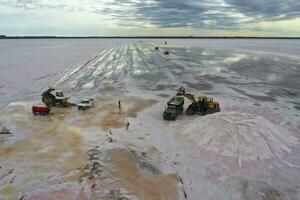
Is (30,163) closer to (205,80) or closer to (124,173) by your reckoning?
(124,173)

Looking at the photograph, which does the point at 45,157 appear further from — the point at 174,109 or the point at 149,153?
the point at 174,109

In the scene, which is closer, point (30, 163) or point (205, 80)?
point (30, 163)

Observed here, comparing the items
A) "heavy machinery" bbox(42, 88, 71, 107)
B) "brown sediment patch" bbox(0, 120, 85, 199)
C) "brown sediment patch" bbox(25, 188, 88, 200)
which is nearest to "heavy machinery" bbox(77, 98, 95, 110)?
"heavy machinery" bbox(42, 88, 71, 107)

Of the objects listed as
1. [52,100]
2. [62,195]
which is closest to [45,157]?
[62,195]

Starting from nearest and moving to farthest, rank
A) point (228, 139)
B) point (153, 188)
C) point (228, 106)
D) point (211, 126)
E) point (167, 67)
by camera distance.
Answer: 1. point (153, 188)
2. point (228, 139)
3. point (211, 126)
4. point (228, 106)
5. point (167, 67)

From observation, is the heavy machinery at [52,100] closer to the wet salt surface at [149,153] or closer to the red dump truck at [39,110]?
the wet salt surface at [149,153]

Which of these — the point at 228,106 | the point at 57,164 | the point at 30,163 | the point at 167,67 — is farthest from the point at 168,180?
the point at 167,67

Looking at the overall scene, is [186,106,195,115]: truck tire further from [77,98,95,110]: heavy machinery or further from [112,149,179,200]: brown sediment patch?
[112,149,179,200]: brown sediment patch

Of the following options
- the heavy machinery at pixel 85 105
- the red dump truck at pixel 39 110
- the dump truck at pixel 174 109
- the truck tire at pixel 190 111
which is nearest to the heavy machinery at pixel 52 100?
the heavy machinery at pixel 85 105
